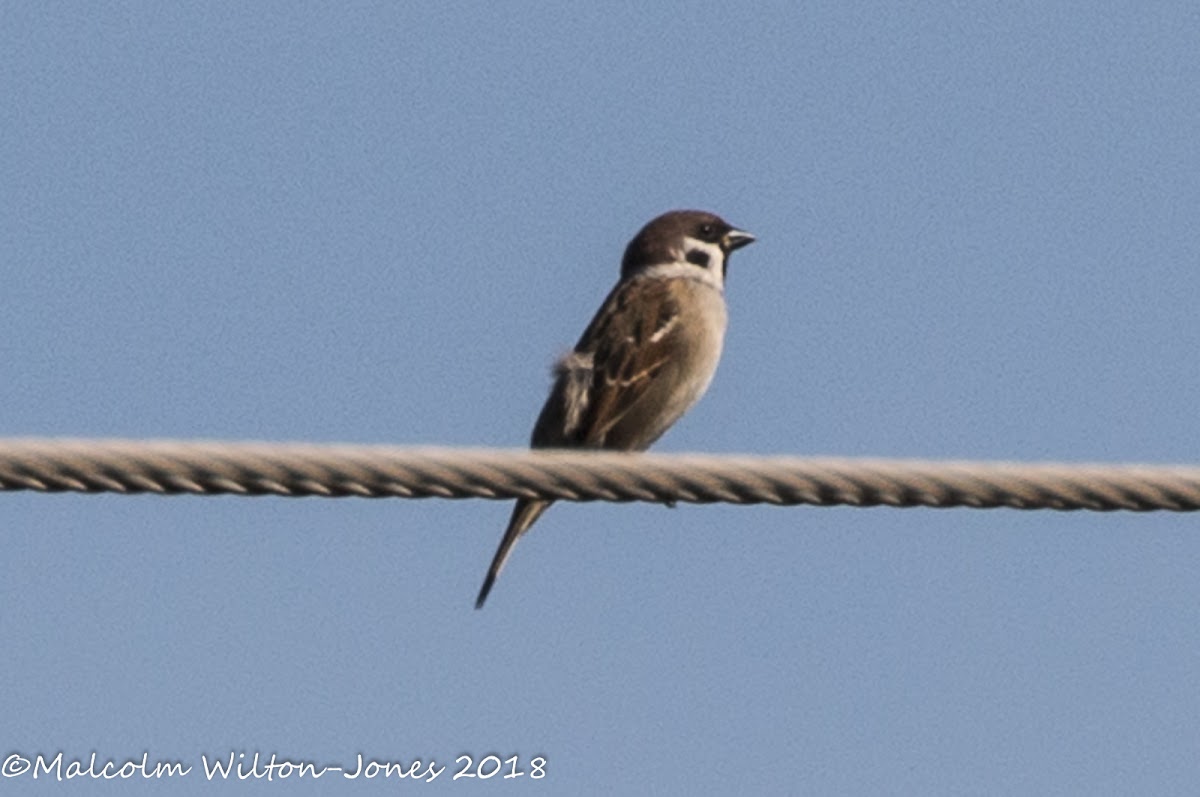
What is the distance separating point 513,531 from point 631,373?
0.80m

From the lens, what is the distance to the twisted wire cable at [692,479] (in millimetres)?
5496

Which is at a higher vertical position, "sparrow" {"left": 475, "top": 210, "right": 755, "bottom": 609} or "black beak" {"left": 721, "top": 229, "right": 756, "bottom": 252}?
"black beak" {"left": 721, "top": 229, "right": 756, "bottom": 252}

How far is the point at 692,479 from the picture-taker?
18.9 feet

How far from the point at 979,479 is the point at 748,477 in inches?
20.7

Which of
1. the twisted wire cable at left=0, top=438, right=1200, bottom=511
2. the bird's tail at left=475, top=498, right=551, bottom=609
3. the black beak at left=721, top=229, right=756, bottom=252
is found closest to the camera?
the twisted wire cable at left=0, top=438, right=1200, bottom=511

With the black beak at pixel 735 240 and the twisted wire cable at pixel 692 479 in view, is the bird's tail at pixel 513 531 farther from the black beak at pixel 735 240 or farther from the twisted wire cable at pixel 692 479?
the twisted wire cable at pixel 692 479

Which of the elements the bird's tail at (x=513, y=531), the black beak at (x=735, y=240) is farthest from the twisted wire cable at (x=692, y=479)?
the black beak at (x=735, y=240)

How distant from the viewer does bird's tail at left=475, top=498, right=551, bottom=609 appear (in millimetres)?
9445

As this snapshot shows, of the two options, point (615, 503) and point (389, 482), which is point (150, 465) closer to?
point (389, 482)

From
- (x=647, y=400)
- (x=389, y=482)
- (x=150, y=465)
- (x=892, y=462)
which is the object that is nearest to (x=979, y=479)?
(x=892, y=462)

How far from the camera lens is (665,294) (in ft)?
33.8

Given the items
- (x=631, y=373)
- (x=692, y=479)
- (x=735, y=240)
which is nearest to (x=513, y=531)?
(x=631, y=373)

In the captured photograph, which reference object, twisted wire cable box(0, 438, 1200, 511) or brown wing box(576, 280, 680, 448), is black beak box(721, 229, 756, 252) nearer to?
brown wing box(576, 280, 680, 448)

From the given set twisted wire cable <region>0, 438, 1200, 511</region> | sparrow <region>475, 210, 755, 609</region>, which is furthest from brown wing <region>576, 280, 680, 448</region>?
twisted wire cable <region>0, 438, 1200, 511</region>
